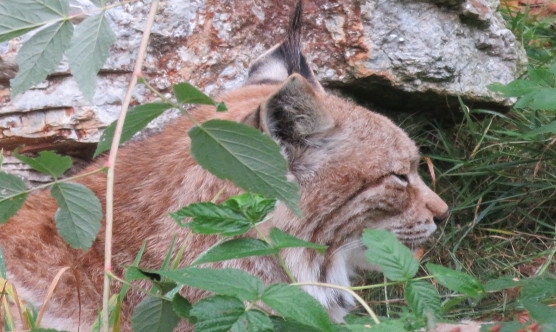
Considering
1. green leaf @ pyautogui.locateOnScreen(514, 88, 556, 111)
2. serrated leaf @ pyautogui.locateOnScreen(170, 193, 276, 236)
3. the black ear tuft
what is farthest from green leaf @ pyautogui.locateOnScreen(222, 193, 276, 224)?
the black ear tuft

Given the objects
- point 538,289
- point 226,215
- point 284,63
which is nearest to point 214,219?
point 226,215

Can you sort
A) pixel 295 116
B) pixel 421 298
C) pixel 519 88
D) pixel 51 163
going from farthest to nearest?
pixel 519 88 < pixel 295 116 < pixel 51 163 < pixel 421 298

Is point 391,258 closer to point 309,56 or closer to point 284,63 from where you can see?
point 284,63

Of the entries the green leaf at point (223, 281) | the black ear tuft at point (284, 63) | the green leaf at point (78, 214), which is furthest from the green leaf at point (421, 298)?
the black ear tuft at point (284, 63)

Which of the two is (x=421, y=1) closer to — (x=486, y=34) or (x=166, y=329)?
(x=486, y=34)

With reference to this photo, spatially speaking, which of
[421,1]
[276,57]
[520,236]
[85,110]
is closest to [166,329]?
[276,57]

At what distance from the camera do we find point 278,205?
2.86m

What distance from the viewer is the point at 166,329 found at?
2.03m

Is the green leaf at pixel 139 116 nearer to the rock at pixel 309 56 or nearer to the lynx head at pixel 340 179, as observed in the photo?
the lynx head at pixel 340 179

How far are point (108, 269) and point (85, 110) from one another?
2455 millimetres

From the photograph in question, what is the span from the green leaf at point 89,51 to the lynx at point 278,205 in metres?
0.76

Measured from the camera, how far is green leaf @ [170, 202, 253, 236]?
1.90 metres

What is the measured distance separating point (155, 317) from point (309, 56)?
263 cm

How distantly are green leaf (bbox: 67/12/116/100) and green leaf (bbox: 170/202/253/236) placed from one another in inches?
13.6
